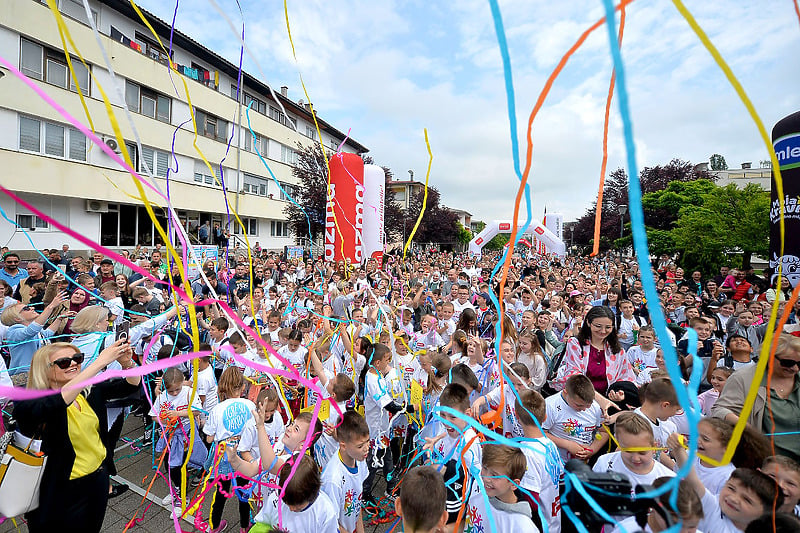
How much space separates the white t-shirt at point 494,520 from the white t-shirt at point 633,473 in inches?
24.6

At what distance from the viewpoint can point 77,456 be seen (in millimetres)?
2314

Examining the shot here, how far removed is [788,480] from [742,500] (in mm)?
352

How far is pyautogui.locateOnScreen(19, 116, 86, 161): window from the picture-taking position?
12992 mm

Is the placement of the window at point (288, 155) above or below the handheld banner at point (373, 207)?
above

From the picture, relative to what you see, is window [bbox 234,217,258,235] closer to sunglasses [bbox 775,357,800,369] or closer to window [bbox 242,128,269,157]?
window [bbox 242,128,269,157]

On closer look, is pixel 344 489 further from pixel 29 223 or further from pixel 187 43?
pixel 187 43

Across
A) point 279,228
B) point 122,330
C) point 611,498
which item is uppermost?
point 279,228

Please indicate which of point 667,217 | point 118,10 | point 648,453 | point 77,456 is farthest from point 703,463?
point 667,217

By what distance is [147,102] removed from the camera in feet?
54.7

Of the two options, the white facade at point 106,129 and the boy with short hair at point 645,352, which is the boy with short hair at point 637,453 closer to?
the boy with short hair at point 645,352

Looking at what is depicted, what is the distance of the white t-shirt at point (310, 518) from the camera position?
2135 mm

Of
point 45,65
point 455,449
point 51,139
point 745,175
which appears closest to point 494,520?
point 455,449

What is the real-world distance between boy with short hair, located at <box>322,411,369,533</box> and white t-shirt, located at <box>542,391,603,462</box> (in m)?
1.48

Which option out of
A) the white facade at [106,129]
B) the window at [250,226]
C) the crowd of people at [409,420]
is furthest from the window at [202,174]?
the crowd of people at [409,420]
